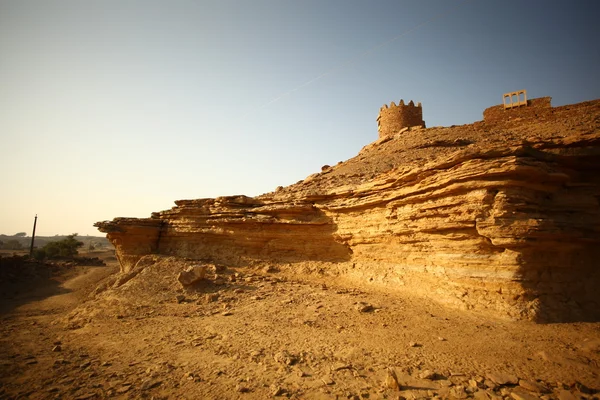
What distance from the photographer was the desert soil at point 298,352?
4.42 m

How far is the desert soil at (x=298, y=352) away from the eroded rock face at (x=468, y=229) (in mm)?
817

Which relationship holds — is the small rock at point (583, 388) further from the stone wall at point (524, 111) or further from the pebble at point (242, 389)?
the stone wall at point (524, 111)

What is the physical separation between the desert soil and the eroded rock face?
817 millimetres

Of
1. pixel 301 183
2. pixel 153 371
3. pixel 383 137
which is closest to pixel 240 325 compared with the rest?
pixel 153 371

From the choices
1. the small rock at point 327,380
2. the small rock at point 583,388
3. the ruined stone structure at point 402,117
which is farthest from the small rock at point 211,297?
the ruined stone structure at point 402,117

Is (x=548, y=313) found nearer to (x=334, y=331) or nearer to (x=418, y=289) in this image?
(x=418, y=289)

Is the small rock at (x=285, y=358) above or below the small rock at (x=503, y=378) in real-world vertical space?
below

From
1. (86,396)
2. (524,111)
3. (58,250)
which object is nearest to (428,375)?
(86,396)

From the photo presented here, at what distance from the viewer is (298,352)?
5.71m

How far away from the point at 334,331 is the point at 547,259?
5793 mm

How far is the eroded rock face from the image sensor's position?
262 inches

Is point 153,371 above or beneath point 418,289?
beneath

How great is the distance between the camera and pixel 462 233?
299 inches

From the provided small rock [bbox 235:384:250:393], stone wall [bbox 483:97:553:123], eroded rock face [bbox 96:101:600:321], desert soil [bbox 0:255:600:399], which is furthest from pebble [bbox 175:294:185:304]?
stone wall [bbox 483:97:553:123]
